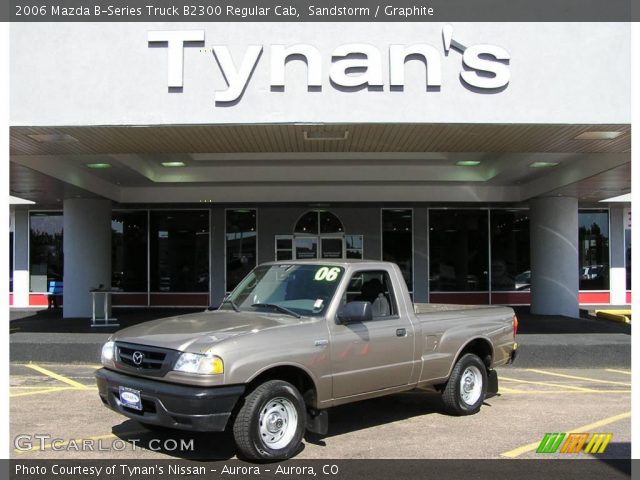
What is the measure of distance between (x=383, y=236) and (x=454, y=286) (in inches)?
121

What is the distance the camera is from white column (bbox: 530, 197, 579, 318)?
1608 cm

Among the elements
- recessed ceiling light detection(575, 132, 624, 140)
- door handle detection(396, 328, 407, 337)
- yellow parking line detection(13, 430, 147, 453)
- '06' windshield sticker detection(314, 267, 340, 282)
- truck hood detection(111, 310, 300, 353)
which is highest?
recessed ceiling light detection(575, 132, 624, 140)

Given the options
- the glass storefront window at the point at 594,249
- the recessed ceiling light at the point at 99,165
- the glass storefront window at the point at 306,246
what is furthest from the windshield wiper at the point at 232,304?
the glass storefront window at the point at 594,249

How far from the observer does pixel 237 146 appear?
438 inches

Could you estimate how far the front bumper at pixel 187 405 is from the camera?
4918mm

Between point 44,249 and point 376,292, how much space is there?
18.3m

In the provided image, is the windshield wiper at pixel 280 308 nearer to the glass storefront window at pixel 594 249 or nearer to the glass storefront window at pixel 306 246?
the glass storefront window at pixel 306 246

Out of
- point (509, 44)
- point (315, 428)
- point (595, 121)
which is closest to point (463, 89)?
A: point (509, 44)

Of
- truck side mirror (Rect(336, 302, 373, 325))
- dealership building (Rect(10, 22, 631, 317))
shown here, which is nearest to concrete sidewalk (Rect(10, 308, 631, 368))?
dealership building (Rect(10, 22, 631, 317))

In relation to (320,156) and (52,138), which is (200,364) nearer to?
(52,138)

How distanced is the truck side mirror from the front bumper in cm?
131

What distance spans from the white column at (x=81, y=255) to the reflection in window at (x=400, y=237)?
9151 mm

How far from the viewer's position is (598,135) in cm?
1005
